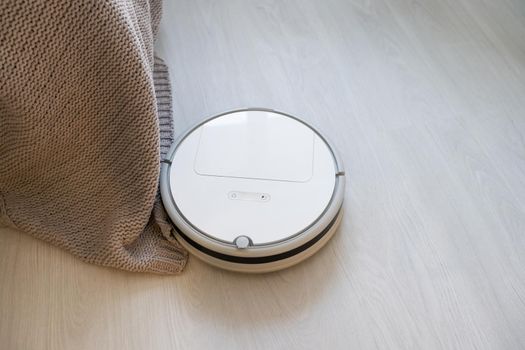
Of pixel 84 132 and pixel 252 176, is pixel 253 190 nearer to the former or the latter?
pixel 252 176

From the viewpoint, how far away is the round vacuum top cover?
0.99 m

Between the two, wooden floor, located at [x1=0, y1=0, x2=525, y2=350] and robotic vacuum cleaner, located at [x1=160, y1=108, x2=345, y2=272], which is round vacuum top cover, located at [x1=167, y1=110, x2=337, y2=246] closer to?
robotic vacuum cleaner, located at [x1=160, y1=108, x2=345, y2=272]

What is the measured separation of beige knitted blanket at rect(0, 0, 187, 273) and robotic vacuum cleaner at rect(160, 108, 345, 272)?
0.08m

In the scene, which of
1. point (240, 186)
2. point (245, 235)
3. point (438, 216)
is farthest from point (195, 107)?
point (438, 216)

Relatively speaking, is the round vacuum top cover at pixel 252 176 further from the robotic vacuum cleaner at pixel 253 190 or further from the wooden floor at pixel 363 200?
the wooden floor at pixel 363 200

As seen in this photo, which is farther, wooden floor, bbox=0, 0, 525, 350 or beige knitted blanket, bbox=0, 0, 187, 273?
wooden floor, bbox=0, 0, 525, 350

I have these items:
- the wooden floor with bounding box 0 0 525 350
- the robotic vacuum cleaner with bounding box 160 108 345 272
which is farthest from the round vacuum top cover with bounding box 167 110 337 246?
the wooden floor with bounding box 0 0 525 350

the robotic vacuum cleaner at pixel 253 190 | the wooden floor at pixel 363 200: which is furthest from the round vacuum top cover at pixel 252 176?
the wooden floor at pixel 363 200

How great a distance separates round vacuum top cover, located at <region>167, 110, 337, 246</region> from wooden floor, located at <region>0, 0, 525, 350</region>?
11 centimetres

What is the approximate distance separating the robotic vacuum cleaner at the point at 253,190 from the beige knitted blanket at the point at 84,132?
8 cm

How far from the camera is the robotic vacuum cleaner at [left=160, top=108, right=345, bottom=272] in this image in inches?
38.4

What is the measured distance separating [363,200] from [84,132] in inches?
23.8

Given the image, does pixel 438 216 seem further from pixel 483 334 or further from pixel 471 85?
pixel 471 85

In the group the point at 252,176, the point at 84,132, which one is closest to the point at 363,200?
the point at 252,176
